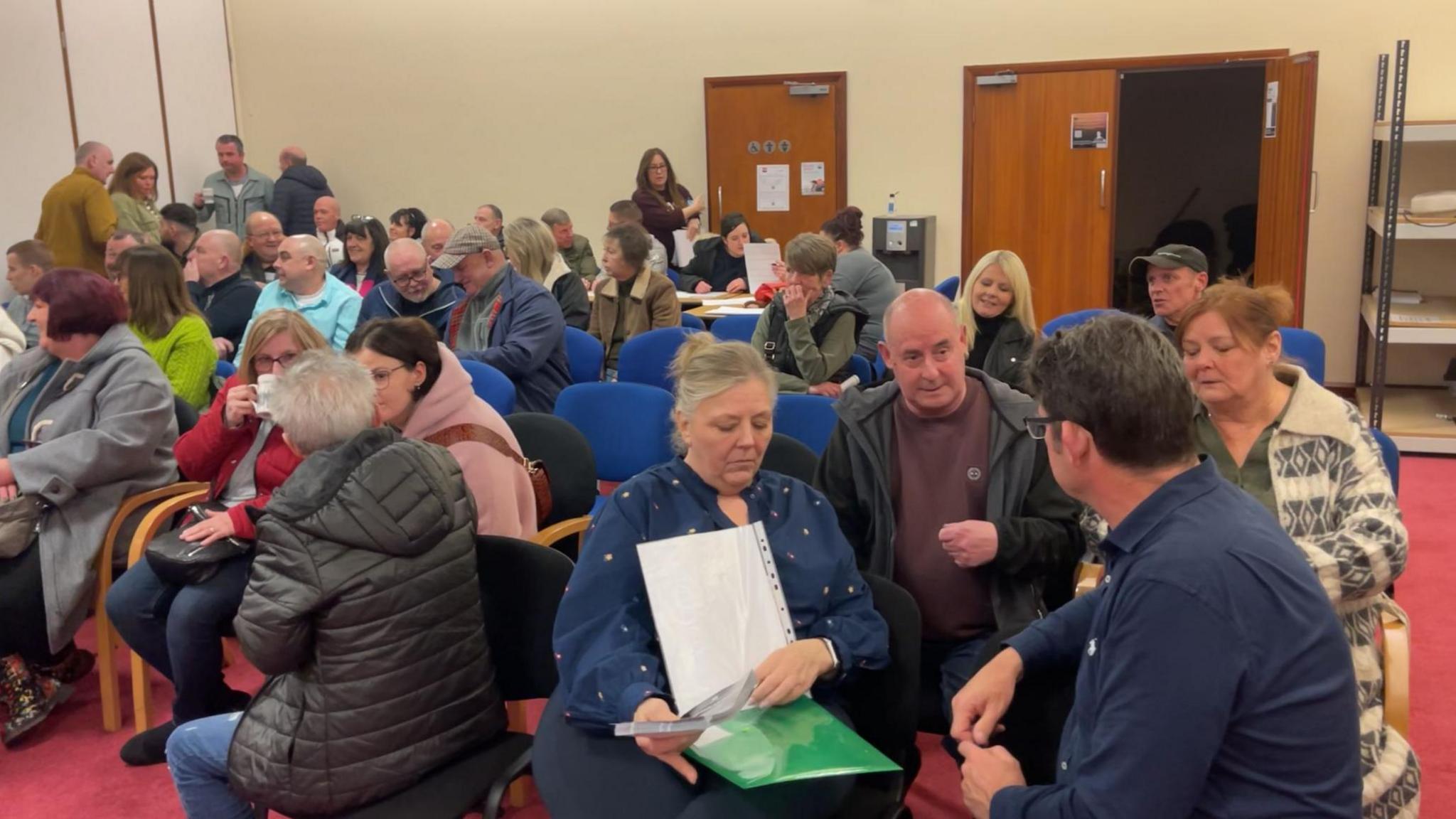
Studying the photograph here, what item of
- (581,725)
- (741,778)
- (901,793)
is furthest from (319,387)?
(901,793)

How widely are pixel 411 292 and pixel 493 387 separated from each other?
1344 millimetres

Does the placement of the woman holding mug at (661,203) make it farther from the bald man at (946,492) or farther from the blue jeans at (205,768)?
the blue jeans at (205,768)

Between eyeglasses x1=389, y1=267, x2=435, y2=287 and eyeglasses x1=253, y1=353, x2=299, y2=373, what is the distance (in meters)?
1.76

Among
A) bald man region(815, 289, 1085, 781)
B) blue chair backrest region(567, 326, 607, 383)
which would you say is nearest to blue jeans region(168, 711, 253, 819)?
bald man region(815, 289, 1085, 781)

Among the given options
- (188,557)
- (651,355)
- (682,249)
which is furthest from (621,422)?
(682,249)

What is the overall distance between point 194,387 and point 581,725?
275cm

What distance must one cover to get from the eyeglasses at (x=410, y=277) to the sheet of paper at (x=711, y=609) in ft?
10.7

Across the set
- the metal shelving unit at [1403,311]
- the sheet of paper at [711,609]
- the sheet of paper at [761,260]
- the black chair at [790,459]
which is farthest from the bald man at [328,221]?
the sheet of paper at [711,609]

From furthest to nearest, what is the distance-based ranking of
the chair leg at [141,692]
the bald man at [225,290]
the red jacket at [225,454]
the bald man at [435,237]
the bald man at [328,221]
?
the bald man at [328,221] < the bald man at [435,237] < the bald man at [225,290] < the chair leg at [141,692] < the red jacket at [225,454]

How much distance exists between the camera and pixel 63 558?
3.26 metres

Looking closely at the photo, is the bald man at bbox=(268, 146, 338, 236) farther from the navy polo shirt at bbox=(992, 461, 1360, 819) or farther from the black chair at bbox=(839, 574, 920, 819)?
the navy polo shirt at bbox=(992, 461, 1360, 819)

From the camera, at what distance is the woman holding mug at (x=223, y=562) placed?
2852 mm

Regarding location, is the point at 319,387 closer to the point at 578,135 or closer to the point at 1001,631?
the point at 1001,631

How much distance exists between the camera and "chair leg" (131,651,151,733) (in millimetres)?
3262
